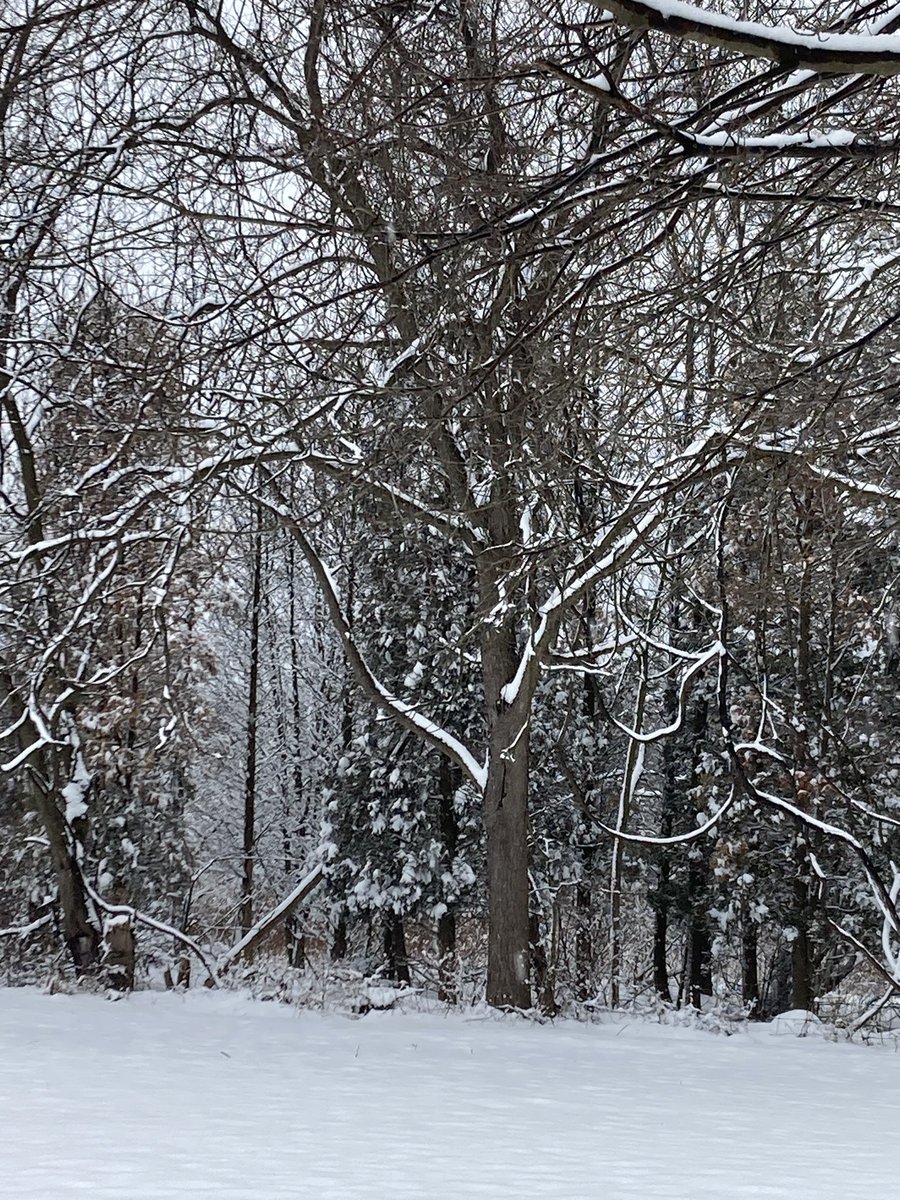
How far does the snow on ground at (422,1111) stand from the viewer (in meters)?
3.30

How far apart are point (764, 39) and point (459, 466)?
4.74 metres

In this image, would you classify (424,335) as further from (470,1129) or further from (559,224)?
(470,1129)

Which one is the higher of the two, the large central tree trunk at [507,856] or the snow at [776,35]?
the snow at [776,35]

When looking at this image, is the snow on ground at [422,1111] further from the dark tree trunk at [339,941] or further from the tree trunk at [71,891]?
the dark tree trunk at [339,941]

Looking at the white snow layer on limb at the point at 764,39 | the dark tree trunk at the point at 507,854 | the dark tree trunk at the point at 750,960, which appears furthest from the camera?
the dark tree trunk at the point at 750,960

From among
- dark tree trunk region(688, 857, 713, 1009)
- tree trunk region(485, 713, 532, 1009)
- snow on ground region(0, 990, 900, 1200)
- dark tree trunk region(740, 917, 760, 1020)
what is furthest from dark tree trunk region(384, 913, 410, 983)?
snow on ground region(0, 990, 900, 1200)

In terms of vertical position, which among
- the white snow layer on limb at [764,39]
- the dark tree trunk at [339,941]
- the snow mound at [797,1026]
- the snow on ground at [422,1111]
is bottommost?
the dark tree trunk at [339,941]

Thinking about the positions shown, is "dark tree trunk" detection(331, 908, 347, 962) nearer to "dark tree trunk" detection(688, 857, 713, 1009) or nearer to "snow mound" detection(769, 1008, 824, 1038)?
"dark tree trunk" detection(688, 857, 713, 1009)

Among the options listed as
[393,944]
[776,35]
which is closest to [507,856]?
[776,35]

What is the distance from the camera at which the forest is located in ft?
12.6

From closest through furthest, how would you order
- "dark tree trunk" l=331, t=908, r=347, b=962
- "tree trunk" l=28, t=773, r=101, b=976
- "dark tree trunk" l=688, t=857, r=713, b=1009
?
1. "tree trunk" l=28, t=773, r=101, b=976
2. "dark tree trunk" l=688, t=857, r=713, b=1009
3. "dark tree trunk" l=331, t=908, r=347, b=962

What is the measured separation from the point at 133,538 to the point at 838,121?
4709 mm

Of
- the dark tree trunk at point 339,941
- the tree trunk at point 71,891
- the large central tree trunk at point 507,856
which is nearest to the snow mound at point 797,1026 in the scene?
the large central tree trunk at point 507,856

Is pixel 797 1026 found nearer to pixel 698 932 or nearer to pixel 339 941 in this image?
pixel 698 932
